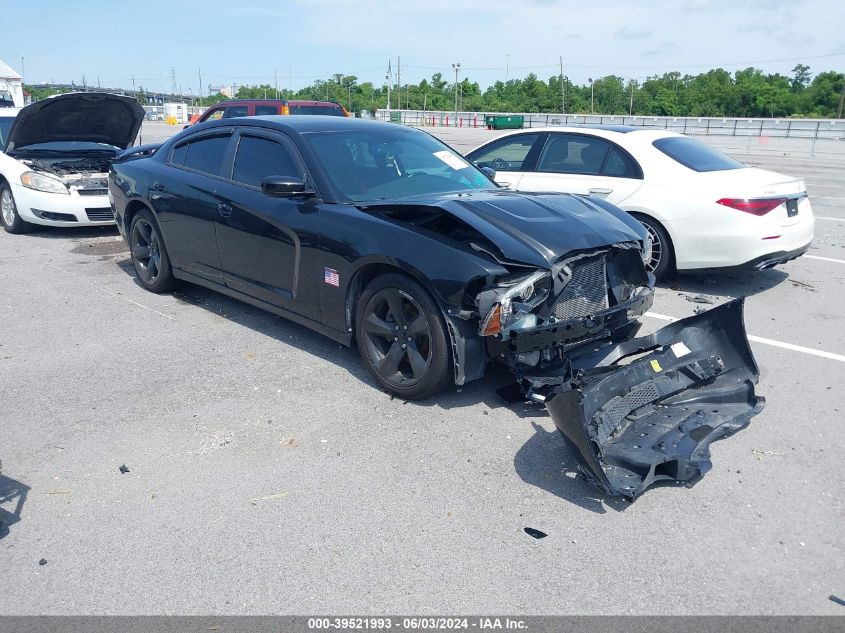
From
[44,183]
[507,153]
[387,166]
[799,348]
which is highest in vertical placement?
[387,166]

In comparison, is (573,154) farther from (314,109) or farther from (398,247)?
(314,109)

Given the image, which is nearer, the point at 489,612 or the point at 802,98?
the point at 489,612

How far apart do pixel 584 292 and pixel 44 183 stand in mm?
8051

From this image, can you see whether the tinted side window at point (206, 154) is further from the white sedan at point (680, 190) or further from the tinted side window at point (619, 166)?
the tinted side window at point (619, 166)

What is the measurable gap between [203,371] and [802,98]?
270ft

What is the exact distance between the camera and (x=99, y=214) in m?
9.63

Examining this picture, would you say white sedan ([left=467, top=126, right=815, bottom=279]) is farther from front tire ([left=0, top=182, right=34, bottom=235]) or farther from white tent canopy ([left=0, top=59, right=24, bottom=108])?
white tent canopy ([left=0, top=59, right=24, bottom=108])

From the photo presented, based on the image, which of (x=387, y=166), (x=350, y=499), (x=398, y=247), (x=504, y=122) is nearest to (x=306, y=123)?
(x=387, y=166)

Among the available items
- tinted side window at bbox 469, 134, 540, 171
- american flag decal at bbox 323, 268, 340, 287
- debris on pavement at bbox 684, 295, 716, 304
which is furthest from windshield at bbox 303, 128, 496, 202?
debris on pavement at bbox 684, 295, 716, 304

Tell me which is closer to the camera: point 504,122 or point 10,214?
point 10,214

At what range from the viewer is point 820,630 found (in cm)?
262

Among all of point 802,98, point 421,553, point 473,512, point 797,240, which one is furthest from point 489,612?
point 802,98

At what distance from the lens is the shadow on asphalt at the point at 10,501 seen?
3264mm

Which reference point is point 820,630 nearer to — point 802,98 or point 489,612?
point 489,612
